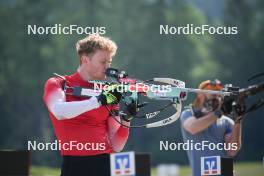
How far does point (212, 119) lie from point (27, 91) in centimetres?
3483

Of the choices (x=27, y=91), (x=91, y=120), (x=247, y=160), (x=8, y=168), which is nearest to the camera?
(x=91, y=120)

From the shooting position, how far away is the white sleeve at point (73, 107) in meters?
5.41

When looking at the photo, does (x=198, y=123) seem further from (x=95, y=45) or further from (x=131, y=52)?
(x=131, y=52)

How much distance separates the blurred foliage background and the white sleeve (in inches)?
1161

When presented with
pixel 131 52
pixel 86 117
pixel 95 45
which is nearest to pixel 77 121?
pixel 86 117

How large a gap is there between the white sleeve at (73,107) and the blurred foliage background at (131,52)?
29.5 meters

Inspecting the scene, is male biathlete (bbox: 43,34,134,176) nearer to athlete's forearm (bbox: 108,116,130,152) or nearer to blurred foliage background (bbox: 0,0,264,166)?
athlete's forearm (bbox: 108,116,130,152)

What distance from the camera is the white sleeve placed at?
5.41 metres

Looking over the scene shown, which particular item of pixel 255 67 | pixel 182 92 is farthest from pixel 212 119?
pixel 255 67

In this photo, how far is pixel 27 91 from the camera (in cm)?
4088

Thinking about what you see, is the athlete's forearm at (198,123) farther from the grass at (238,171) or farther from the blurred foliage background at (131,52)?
the blurred foliage background at (131,52)

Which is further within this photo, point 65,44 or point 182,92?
point 65,44

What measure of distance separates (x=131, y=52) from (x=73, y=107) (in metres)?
37.7

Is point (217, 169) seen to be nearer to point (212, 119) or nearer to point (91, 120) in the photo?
point (212, 119)
